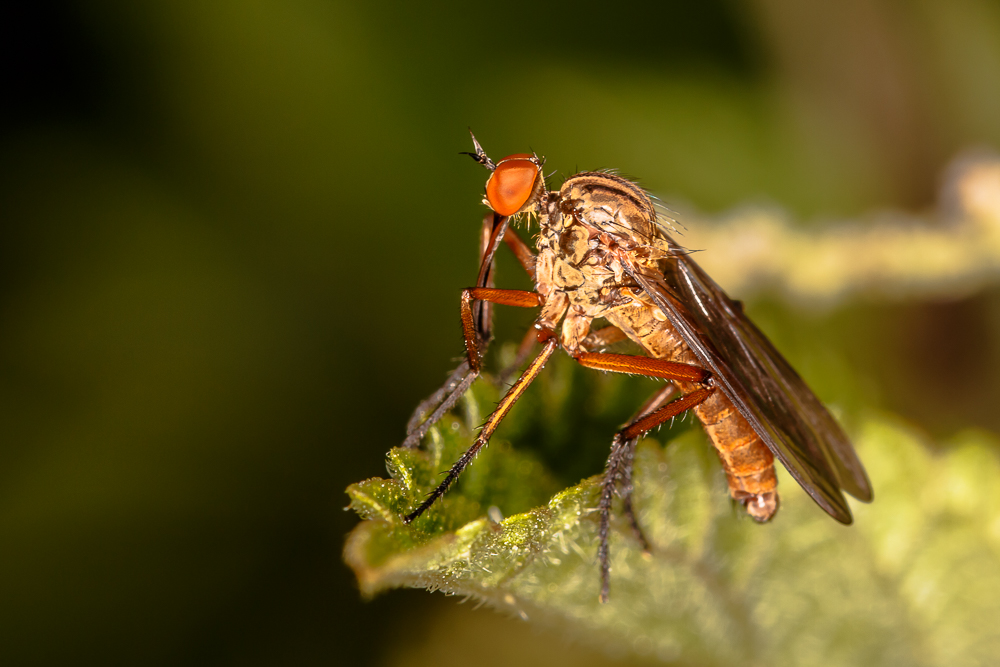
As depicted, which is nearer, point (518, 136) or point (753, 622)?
point (753, 622)

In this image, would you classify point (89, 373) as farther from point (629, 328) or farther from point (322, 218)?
point (629, 328)

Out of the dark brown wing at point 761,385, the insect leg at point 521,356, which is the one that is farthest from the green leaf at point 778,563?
the insect leg at point 521,356

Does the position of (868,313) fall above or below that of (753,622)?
above

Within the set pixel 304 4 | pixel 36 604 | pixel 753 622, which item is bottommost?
pixel 36 604

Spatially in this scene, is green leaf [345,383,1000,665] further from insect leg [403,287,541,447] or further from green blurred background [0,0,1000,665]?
green blurred background [0,0,1000,665]

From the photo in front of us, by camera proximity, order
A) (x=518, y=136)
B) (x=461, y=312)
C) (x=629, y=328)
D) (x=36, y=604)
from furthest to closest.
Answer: (x=518, y=136) → (x=36, y=604) → (x=629, y=328) → (x=461, y=312)

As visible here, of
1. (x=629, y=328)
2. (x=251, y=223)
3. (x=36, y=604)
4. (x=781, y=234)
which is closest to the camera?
(x=629, y=328)

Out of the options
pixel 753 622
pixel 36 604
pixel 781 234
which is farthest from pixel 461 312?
pixel 36 604

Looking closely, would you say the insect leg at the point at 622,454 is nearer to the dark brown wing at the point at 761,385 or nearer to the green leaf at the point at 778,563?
the green leaf at the point at 778,563
